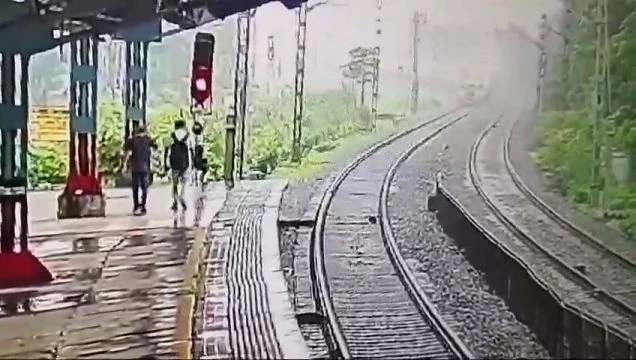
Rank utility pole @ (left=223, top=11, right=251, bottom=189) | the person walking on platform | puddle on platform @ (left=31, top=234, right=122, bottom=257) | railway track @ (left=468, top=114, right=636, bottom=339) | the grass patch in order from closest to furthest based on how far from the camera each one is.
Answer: railway track @ (left=468, top=114, right=636, bottom=339), the grass patch, utility pole @ (left=223, top=11, right=251, bottom=189), the person walking on platform, puddle on platform @ (left=31, top=234, right=122, bottom=257)

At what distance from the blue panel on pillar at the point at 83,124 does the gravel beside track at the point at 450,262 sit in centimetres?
171

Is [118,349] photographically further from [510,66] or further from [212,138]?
[510,66]

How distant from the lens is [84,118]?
16.6 ft

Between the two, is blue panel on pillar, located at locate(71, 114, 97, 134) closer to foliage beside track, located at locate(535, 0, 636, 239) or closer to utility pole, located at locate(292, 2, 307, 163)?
utility pole, located at locate(292, 2, 307, 163)

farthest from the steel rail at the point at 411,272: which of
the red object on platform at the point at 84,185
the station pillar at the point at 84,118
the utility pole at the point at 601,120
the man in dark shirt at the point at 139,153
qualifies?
the red object on platform at the point at 84,185

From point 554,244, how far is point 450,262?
1.27ft

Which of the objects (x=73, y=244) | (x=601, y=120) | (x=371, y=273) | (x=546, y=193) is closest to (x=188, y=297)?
(x=371, y=273)

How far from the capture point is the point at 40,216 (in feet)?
18.9

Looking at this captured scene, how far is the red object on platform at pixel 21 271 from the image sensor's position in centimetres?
510

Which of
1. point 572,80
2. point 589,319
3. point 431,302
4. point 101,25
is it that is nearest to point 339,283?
point 431,302

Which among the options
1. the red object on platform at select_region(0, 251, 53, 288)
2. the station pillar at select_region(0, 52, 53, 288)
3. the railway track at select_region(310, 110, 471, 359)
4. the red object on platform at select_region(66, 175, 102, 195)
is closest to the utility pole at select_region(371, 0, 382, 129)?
the railway track at select_region(310, 110, 471, 359)

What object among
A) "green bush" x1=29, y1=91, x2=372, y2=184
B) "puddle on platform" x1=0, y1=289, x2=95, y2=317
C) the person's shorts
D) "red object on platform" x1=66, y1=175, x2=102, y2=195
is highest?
"green bush" x1=29, y1=91, x2=372, y2=184

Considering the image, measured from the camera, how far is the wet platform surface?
3689mm

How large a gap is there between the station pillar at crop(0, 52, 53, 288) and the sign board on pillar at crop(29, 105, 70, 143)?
0.63 feet
